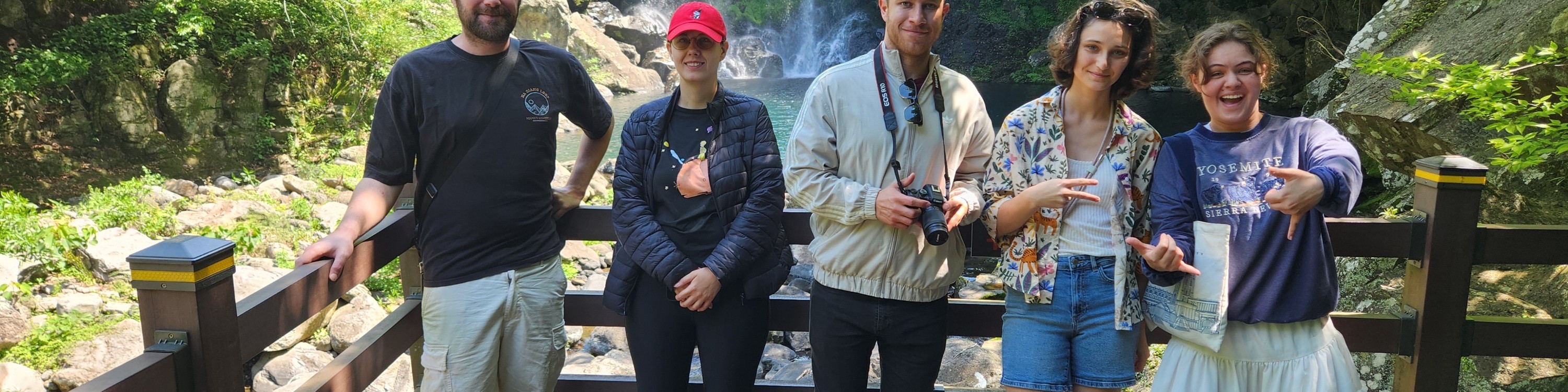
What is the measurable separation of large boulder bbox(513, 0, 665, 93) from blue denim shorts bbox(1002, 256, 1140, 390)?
17.1 metres

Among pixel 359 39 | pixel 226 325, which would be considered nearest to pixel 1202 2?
pixel 359 39

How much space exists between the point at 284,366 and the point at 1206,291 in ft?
18.5

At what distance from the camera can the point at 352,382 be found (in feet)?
7.86

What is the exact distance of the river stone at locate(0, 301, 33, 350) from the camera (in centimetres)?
567

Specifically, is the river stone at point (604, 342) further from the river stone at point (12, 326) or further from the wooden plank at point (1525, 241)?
the wooden plank at point (1525, 241)

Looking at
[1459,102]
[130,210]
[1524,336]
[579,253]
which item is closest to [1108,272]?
[1524,336]

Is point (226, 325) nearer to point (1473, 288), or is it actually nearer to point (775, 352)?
point (775, 352)

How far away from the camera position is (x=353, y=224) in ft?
7.58

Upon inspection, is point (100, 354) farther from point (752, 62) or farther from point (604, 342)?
point (752, 62)

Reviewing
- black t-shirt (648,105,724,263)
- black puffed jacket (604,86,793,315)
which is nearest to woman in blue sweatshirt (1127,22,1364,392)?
black puffed jacket (604,86,793,315)

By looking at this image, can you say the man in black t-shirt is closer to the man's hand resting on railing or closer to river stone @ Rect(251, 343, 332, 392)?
the man's hand resting on railing

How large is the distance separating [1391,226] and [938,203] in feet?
4.29

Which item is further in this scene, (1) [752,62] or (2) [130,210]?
(1) [752,62]

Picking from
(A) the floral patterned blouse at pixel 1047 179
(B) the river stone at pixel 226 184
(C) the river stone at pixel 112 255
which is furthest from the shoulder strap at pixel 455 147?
(B) the river stone at pixel 226 184
